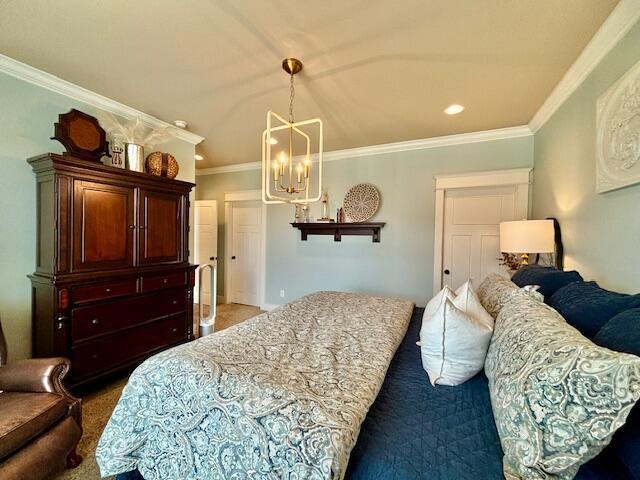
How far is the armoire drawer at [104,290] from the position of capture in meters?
2.12

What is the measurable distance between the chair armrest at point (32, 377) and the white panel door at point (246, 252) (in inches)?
133

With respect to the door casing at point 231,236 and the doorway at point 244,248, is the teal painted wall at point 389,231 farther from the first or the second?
the doorway at point 244,248

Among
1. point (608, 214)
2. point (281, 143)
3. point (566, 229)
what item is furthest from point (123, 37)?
point (566, 229)

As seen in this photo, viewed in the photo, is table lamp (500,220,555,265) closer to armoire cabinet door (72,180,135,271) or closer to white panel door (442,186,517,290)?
white panel door (442,186,517,290)

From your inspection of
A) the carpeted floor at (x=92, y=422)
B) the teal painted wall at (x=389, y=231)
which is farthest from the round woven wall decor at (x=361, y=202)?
the carpeted floor at (x=92, y=422)

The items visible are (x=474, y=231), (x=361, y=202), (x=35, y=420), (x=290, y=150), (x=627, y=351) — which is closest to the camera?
(x=627, y=351)

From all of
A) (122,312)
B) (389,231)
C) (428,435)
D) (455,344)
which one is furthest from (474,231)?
(122,312)

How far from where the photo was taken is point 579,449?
2.15ft

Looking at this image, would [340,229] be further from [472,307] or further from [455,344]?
[455,344]

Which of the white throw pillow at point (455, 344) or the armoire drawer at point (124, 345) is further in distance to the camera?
the armoire drawer at point (124, 345)

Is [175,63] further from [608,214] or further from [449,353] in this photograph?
[608,214]

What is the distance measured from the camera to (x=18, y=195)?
7.11ft

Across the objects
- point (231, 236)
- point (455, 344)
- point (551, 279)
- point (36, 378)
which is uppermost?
point (231, 236)

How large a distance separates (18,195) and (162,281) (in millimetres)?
1271
